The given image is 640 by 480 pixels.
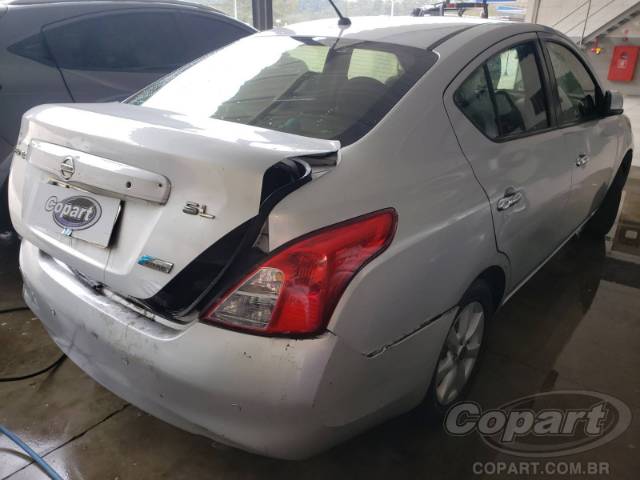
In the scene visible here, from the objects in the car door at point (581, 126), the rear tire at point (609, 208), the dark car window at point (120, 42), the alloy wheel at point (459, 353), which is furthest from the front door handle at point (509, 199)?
the dark car window at point (120, 42)

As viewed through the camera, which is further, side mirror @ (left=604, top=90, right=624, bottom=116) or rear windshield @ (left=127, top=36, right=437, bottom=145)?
side mirror @ (left=604, top=90, right=624, bottom=116)

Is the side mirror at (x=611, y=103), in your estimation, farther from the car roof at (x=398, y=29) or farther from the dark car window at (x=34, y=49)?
the dark car window at (x=34, y=49)

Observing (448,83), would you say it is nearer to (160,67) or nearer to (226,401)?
(226,401)

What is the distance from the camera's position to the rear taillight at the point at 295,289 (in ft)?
3.87

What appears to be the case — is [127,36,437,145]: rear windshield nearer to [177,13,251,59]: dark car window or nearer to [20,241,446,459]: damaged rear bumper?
[20,241,446,459]: damaged rear bumper

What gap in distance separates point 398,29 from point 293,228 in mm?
1171

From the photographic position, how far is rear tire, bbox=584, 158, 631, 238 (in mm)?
3471

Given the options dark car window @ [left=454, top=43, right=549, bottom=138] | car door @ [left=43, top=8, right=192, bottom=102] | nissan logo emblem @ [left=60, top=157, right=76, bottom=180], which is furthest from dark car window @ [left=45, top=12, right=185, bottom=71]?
dark car window @ [left=454, top=43, right=549, bottom=138]

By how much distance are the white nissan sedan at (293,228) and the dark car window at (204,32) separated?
1968mm

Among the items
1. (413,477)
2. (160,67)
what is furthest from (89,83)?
(413,477)

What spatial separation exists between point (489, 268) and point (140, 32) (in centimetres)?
288

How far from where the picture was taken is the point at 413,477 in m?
1.69

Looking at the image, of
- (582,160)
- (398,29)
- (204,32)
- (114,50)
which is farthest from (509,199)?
(204,32)

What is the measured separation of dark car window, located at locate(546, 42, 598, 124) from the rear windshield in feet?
3.22
